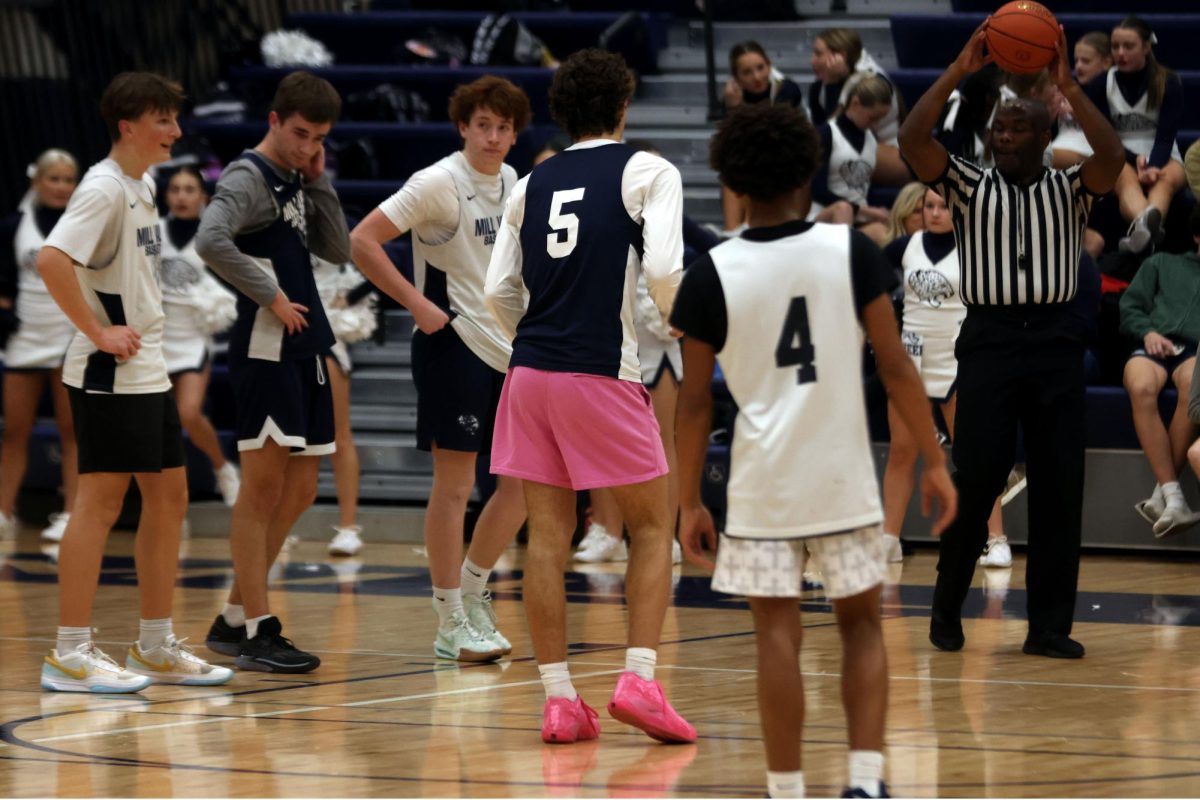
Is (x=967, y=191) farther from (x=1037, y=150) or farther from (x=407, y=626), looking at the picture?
(x=407, y=626)

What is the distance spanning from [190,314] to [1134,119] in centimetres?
506

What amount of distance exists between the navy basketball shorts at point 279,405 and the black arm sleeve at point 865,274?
2513mm

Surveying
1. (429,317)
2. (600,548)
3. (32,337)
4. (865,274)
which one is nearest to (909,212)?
(600,548)

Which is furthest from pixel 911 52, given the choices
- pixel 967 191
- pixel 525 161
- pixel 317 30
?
pixel 967 191

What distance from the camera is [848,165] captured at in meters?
9.90

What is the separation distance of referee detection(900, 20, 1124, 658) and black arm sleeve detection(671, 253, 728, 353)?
2236 millimetres

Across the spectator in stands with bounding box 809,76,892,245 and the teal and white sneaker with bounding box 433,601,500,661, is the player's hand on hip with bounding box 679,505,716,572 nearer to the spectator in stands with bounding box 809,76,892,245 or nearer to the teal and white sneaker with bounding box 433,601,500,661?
the teal and white sneaker with bounding box 433,601,500,661

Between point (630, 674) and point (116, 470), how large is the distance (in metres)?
1.78

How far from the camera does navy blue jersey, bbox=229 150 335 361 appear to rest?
575 centimetres

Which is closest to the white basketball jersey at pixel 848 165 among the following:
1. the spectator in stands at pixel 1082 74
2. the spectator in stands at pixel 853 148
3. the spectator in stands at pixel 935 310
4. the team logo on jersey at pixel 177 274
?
the spectator in stands at pixel 853 148

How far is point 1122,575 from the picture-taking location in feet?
25.8

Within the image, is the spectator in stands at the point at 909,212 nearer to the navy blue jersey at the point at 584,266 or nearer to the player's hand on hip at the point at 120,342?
the navy blue jersey at the point at 584,266

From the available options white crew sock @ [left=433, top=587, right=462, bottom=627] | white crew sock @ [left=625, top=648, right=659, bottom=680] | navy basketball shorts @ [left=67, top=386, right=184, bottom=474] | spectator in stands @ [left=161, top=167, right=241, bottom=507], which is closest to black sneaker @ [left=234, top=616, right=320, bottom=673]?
white crew sock @ [left=433, top=587, right=462, bottom=627]

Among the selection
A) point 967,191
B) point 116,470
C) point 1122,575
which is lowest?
point 1122,575
